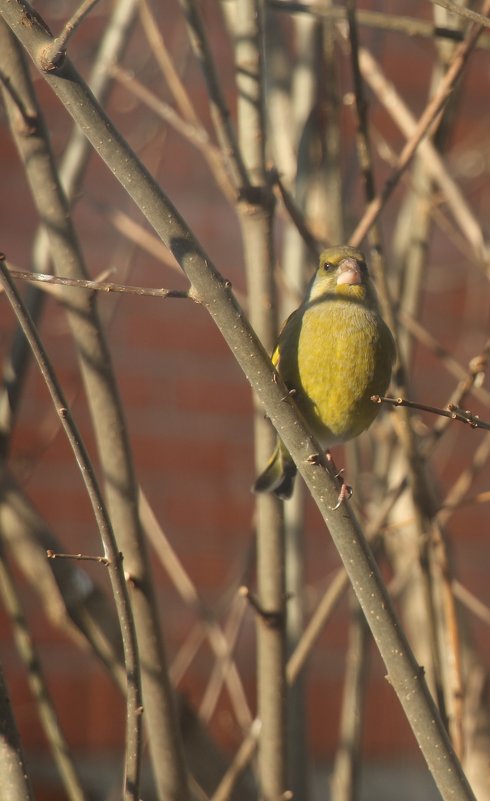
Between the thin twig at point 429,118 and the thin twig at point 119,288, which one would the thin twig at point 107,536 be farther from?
the thin twig at point 429,118

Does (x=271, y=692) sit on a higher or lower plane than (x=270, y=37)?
lower

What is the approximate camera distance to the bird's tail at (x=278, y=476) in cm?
199

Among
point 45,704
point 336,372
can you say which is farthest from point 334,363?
point 45,704

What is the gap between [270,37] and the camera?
9.30ft

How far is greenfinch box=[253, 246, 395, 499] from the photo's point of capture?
2.19 m

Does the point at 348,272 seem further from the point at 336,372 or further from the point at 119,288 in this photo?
the point at 119,288

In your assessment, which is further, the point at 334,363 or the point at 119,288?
the point at 334,363

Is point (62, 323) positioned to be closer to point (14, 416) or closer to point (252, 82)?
point (14, 416)

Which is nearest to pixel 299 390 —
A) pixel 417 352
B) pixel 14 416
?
pixel 14 416

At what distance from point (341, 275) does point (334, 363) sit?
0.72 ft

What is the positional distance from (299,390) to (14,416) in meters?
0.53

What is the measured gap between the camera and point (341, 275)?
92.1 inches

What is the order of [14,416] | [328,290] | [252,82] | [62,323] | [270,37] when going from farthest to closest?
[62,323] → [270,37] → [328,290] → [14,416] → [252,82]

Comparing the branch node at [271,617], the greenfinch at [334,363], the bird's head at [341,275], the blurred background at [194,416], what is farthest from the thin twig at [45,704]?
the blurred background at [194,416]
